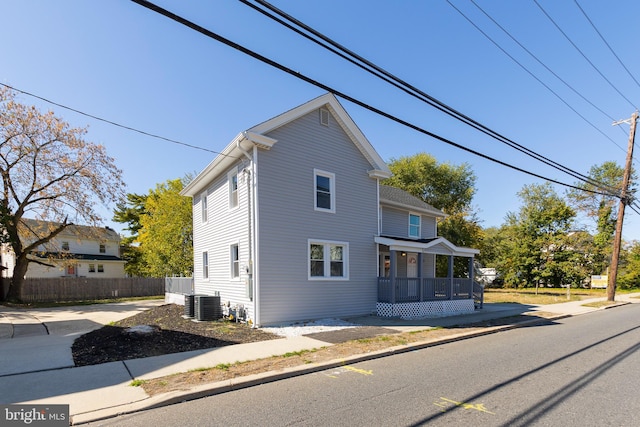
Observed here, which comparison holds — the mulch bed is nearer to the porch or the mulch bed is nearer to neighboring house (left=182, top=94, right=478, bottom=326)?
neighboring house (left=182, top=94, right=478, bottom=326)

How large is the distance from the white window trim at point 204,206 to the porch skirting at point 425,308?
8921 mm

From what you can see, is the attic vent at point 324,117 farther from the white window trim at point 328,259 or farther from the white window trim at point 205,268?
the white window trim at point 205,268

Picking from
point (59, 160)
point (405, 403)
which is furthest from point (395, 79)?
point (59, 160)

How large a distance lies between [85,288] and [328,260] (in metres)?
25.4

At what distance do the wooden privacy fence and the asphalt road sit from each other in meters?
28.5

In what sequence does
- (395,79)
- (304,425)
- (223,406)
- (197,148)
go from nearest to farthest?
(304,425) < (223,406) < (395,79) < (197,148)

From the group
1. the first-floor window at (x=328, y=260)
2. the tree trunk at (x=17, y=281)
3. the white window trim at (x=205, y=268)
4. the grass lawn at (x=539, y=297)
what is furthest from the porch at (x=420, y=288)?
the tree trunk at (x=17, y=281)

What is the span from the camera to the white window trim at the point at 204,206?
1603cm

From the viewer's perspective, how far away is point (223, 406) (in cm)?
459

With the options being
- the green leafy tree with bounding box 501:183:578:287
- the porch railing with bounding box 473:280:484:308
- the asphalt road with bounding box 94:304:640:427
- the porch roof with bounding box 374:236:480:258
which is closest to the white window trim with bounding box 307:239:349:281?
the porch roof with bounding box 374:236:480:258

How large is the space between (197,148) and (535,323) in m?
14.1

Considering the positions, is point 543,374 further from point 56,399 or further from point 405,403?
point 56,399

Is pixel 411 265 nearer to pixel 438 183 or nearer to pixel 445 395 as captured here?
pixel 445 395

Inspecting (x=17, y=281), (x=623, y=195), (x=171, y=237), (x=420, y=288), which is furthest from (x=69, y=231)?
(x=623, y=195)
